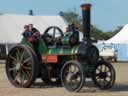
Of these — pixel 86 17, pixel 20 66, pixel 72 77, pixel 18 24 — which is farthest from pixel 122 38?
pixel 72 77

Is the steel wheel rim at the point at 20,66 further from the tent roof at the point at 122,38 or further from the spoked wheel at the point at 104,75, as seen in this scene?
the tent roof at the point at 122,38

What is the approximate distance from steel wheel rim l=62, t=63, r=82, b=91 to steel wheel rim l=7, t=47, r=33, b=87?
1.48 metres

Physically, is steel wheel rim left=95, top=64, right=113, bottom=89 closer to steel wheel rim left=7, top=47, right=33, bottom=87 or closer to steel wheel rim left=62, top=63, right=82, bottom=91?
steel wheel rim left=62, top=63, right=82, bottom=91

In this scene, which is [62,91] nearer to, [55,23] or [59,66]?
[59,66]

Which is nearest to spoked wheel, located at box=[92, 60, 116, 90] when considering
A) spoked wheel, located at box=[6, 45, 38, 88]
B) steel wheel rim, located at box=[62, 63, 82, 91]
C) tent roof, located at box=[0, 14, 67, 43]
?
steel wheel rim, located at box=[62, 63, 82, 91]

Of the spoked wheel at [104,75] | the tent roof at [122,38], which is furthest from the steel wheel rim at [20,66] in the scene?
the tent roof at [122,38]

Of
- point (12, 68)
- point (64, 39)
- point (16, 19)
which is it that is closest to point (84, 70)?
point (64, 39)

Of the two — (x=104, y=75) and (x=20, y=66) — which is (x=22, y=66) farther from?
(x=104, y=75)

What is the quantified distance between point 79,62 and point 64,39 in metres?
0.97

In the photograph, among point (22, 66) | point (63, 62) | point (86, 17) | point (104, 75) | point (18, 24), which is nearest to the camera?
point (86, 17)

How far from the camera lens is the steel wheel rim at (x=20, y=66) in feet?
51.1

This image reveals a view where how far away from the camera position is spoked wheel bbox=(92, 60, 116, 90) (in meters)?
15.1

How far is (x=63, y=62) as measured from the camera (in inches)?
606

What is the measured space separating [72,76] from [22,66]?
7.64ft
